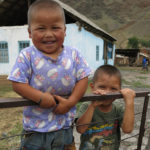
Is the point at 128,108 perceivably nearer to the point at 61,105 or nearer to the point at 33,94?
the point at 61,105

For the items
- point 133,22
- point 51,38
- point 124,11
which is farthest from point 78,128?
point 124,11

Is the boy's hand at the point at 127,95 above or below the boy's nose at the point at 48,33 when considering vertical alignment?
below

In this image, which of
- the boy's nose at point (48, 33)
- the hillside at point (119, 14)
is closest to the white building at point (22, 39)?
the boy's nose at point (48, 33)

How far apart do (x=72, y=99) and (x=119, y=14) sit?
79320 millimetres

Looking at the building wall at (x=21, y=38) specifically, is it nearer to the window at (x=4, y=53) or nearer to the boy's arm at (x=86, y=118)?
the window at (x=4, y=53)

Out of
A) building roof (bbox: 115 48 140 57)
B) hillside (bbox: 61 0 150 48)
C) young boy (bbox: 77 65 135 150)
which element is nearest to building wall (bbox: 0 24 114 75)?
young boy (bbox: 77 65 135 150)

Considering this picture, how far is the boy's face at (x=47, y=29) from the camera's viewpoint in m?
1.07

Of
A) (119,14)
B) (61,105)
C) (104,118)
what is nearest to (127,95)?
(104,118)

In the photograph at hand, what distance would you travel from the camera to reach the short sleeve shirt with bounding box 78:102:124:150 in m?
1.56

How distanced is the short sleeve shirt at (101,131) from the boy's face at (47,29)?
677 mm

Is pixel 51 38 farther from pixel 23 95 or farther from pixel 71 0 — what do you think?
pixel 71 0

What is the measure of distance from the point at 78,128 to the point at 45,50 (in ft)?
2.40

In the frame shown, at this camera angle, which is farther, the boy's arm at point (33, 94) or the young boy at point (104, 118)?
the young boy at point (104, 118)

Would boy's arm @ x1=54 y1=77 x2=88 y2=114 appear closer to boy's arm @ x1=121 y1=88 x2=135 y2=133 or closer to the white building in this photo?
boy's arm @ x1=121 y1=88 x2=135 y2=133
